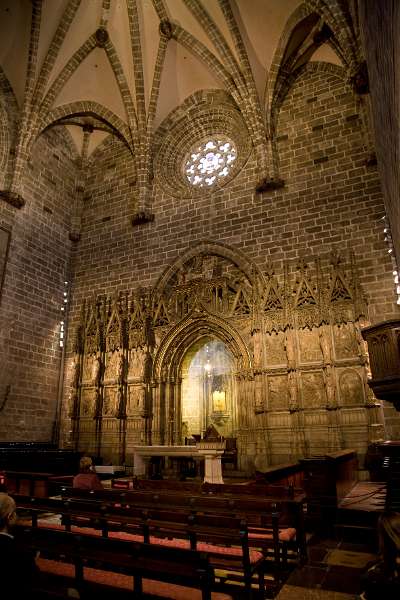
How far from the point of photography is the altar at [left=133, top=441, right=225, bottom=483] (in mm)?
7980

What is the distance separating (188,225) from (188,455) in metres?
6.95

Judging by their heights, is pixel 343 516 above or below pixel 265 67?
below

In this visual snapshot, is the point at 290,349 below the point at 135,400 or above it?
above

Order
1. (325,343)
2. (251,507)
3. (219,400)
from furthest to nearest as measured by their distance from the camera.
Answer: (219,400) → (325,343) → (251,507)

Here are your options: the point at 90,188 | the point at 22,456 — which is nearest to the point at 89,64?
the point at 90,188

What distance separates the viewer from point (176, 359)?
12.4 meters

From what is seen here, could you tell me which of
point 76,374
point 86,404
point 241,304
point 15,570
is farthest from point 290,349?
point 15,570

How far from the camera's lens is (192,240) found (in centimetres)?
1295

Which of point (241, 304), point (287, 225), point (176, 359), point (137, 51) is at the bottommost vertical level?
point (176, 359)

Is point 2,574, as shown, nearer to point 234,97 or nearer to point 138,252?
point 138,252

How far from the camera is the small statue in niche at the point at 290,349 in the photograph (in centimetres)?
1031

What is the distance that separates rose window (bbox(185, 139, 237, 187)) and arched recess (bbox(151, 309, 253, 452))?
468 centimetres

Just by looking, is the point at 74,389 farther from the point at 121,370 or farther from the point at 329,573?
the point at 329,573

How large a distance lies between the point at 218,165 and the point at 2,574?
13286 mm
